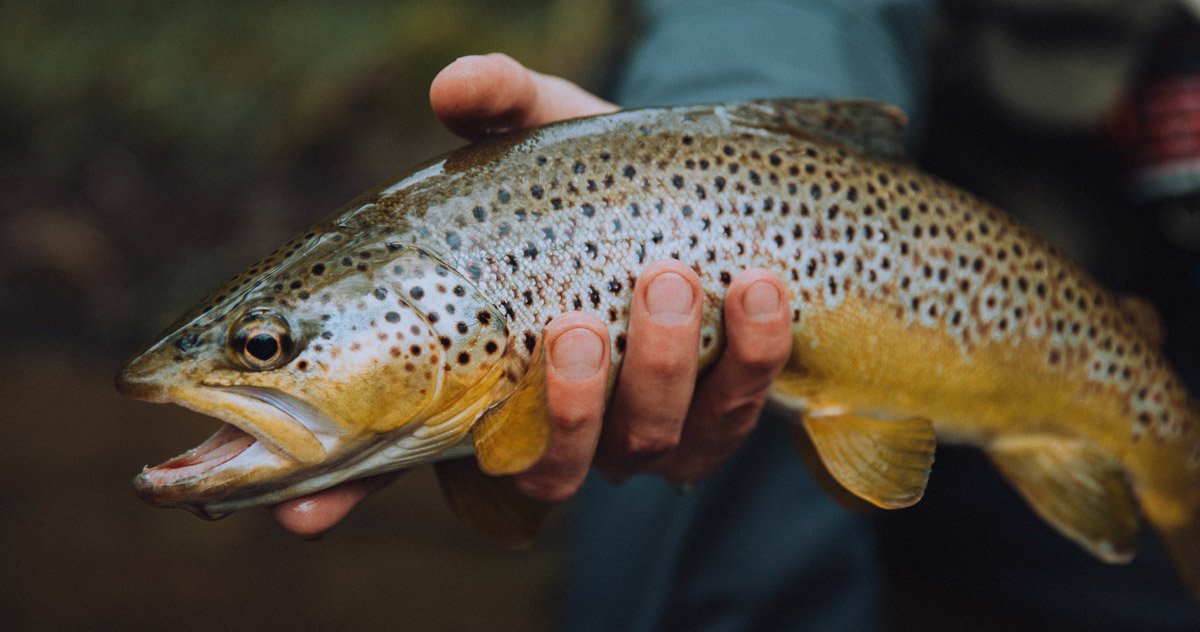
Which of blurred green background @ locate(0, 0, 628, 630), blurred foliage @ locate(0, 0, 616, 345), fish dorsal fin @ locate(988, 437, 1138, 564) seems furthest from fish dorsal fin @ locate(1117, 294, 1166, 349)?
blurred foliage @ locate(0, 0, 616, 345)

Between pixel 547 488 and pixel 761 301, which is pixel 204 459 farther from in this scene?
pixel 761 301

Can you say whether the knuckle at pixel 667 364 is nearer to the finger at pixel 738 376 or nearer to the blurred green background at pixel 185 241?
the finger at pixel 738 376

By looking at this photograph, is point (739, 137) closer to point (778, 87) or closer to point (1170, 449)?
point (778, 87)

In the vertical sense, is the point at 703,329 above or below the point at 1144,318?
above

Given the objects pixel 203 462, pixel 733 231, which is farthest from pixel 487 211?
pixel 203 462

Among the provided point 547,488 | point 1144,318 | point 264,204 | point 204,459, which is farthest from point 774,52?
point 264,204

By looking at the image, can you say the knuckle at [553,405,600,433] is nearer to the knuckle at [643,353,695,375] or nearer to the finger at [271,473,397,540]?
the knuckle at [643,353,695,375]

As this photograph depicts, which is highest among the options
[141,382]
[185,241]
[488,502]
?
[141,382]
